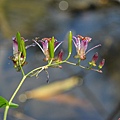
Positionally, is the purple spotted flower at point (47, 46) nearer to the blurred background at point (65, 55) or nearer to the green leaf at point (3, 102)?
the green leaf at point (3, 102)

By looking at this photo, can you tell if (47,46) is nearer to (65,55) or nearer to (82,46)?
(82,46)

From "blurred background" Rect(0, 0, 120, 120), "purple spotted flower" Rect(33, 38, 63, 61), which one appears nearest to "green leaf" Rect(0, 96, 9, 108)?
"purple spotted flower" Rect(33, 38, 63, 61)

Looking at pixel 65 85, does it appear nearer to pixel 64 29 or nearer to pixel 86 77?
pixel 86 77

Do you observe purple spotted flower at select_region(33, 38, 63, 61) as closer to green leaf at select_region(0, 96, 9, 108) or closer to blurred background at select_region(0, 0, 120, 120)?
green leaf at select_region(0, 96, 9, 108)

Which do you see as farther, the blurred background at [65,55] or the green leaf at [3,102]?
the blurred background at [65,55]

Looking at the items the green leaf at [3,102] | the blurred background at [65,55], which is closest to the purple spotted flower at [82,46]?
the green leaf at [3,102]

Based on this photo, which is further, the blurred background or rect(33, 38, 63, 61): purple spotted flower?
the blurred background

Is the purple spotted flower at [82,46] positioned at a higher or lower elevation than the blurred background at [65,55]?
higher

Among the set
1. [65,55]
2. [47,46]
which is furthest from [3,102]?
[65,55]
